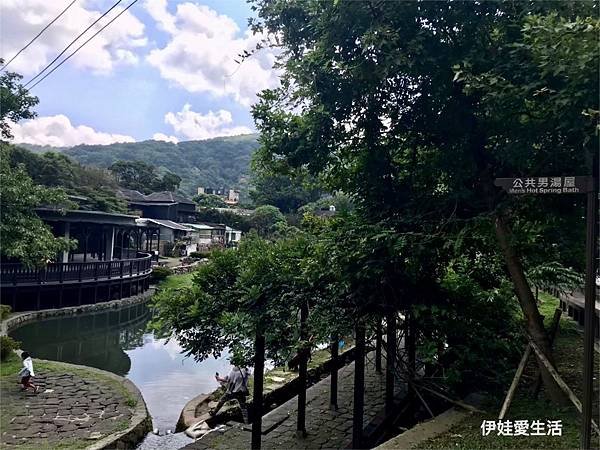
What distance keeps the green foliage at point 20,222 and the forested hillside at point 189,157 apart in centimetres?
7696

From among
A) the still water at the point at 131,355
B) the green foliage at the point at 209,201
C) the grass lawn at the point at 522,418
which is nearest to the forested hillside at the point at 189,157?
the green foliage at the point at 209,201

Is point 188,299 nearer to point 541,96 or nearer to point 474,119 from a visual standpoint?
point 474,119

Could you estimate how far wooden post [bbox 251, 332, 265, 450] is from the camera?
5246 mm

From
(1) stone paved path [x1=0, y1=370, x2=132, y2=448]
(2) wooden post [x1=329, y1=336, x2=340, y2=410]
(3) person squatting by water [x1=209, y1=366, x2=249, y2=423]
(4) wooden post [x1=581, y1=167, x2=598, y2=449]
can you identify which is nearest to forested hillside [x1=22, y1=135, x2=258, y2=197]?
(1) stone paved path [x1=0, y1=370, x2=132, y2=448]

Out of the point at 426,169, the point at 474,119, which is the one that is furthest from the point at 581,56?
the point at 426,169

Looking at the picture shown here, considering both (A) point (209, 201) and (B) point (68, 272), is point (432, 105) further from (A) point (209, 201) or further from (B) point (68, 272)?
(A) point (209, 201)

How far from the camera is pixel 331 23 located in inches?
181

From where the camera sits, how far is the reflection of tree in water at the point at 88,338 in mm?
13172

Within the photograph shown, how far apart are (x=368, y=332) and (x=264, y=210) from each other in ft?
126

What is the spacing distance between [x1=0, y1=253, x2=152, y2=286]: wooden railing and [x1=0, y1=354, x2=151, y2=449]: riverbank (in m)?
7.60

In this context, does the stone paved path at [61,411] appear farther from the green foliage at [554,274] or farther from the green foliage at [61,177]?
the green foliage at [61,177]

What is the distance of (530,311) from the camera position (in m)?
4.77

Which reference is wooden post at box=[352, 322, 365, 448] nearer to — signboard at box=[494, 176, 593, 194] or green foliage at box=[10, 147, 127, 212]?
signboard at box=[494, 176, 593, 194]

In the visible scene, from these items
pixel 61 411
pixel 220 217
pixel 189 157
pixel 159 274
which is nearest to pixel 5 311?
pixel 61 411
